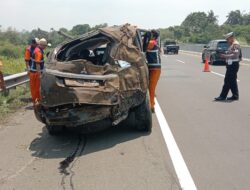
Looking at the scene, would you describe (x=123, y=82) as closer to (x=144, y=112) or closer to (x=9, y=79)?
(x=144, y=112)

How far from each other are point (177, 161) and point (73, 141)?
226 centimetres

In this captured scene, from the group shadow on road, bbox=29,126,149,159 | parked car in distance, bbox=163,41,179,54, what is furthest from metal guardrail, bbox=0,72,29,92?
parked car in distance, bbox=163,41,179,54

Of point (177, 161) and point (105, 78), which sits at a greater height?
point (105, 78)

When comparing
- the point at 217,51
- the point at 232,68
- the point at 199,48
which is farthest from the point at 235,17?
the point at 232,68

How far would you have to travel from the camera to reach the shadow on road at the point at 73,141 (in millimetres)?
6914

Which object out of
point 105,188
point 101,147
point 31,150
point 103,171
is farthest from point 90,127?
→ point 105,188

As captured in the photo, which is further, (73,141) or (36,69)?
(36,69)

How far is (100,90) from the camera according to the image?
703cm

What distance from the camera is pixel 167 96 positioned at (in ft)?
43.3

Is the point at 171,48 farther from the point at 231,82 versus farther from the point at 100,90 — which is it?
the point at 100,90

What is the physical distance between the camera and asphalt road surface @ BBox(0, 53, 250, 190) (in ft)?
17.4

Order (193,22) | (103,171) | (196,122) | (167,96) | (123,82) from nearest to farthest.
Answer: (103,171)
(123,82)
(196,122)
(167,96)
(193,22)

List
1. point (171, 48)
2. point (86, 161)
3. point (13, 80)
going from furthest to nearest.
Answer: point (171, 48)
point (13, 80)
point (86, 161)

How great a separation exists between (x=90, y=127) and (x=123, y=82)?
3.22ft
